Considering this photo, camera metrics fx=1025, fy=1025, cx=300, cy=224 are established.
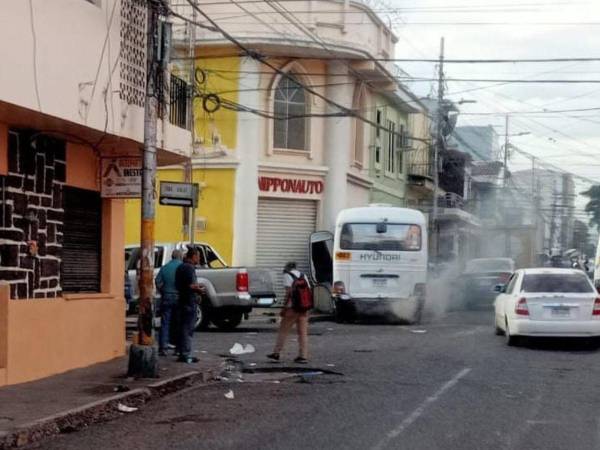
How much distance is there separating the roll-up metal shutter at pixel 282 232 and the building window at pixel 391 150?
817cm

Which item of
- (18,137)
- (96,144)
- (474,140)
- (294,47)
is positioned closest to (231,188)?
(294,47)

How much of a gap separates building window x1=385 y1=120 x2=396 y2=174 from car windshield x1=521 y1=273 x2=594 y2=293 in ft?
70.0

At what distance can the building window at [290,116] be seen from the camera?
32188mm

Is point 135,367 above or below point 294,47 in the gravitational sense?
below

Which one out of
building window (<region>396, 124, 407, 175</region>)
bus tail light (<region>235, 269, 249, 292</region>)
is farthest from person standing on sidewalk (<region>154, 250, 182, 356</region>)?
building window (<region>396, 124, 407, 175</region>)

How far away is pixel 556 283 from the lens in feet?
62.1

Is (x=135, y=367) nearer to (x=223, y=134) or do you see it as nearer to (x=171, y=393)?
(x=171, y=393)

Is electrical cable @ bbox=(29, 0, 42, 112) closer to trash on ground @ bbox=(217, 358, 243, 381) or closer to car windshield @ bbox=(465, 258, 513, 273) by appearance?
trash on ground @ bbox=(217, 358, 243, 381)

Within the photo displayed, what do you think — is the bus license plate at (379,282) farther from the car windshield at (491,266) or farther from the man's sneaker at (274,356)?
the man's sneaker at (274,356)

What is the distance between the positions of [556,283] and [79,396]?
1021 centimetres

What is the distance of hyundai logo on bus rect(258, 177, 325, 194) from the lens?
104ft

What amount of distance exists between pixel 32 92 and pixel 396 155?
31306 mm

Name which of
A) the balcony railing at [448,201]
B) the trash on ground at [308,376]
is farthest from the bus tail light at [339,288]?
the balcony railing at [448,201]

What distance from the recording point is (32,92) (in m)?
11.8
